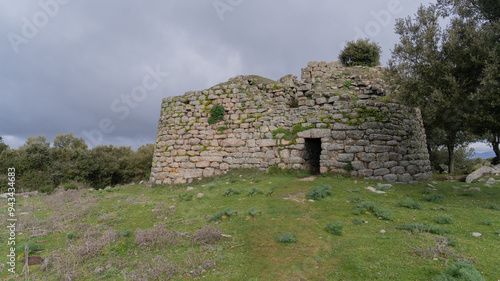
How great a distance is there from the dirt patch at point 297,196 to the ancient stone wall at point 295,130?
3079 millimetres

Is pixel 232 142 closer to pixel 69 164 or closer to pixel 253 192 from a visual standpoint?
pixel 253 192

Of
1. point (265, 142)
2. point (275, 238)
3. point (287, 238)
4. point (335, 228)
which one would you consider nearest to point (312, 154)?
point (265, 142)

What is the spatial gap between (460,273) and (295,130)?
882cm

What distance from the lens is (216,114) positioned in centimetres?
1317

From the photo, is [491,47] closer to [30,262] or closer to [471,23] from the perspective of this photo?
[471,23]

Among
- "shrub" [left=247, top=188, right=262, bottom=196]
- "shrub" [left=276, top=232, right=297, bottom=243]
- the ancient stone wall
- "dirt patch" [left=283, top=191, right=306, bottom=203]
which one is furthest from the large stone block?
"shrub" [left=276, top=232, right=297, bottom=243]

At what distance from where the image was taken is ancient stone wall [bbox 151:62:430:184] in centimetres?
1092

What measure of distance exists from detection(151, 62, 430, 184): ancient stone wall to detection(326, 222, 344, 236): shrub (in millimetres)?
5582

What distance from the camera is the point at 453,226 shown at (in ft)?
18.2

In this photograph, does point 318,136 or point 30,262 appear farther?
point 318,136

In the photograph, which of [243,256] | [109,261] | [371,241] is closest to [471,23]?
[371,241]

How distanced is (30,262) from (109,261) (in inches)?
65.5

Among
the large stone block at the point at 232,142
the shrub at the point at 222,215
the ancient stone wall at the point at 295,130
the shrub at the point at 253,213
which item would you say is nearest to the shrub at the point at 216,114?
the ancient stone wall at the point at 295,130

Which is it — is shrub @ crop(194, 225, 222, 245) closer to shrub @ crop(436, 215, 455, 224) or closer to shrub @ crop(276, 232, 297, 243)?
shrub @ crop(276, 232, 297, 243)
